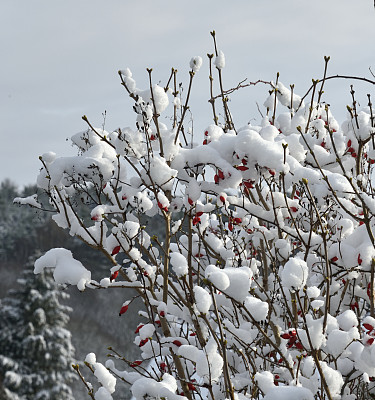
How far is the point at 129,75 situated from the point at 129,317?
22.9 m

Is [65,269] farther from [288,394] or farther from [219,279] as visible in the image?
[288,394]

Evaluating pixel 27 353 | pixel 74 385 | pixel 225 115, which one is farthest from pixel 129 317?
pixel 225 115

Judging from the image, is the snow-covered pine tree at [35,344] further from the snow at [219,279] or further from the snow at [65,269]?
the snow at [219,279]

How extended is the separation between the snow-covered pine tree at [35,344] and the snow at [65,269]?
39.9 feet

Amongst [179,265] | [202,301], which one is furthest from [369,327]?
[179,265]

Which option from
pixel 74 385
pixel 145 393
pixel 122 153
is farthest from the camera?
pixel 74 385

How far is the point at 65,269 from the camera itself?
8.55ft

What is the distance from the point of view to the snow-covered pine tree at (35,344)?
13641mm

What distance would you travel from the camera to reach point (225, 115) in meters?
3.76

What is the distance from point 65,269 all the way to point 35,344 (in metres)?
12.8

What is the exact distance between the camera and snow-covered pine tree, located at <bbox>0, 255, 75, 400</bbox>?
44.8ft

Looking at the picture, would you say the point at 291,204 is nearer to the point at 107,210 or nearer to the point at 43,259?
the point at 107,210

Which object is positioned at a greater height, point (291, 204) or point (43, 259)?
point (291, 204)

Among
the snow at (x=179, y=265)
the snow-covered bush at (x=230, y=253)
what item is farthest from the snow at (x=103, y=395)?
the snow at (x=179, y=265)
